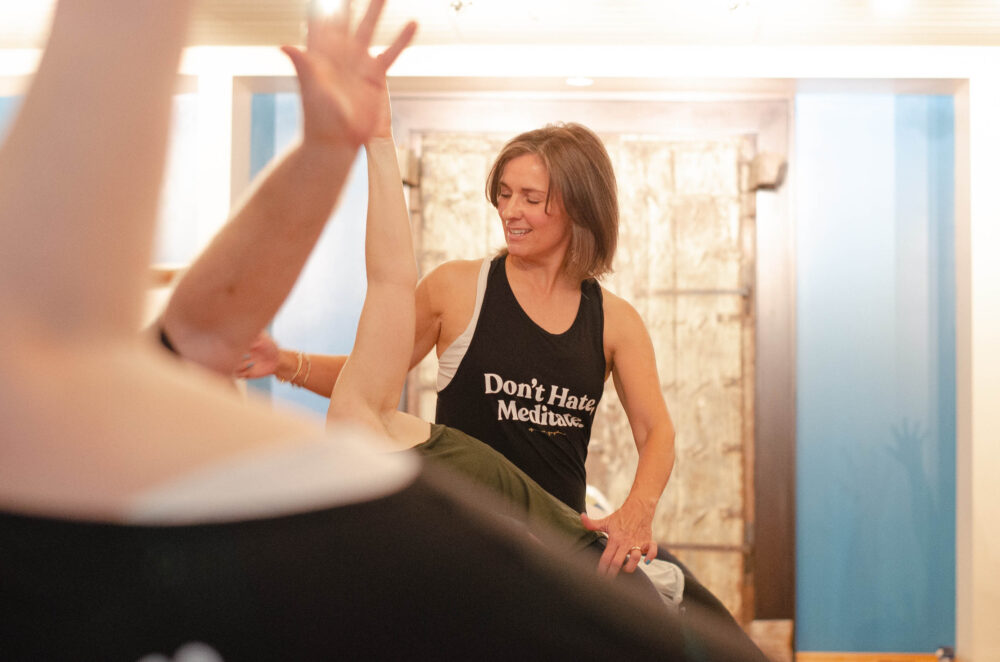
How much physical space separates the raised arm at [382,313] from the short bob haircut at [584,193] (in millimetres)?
926

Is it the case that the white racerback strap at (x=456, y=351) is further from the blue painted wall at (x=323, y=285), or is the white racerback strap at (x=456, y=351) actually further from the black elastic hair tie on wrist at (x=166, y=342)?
the blue painted wall at (x=323, y=285)

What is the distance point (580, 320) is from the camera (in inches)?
67.3

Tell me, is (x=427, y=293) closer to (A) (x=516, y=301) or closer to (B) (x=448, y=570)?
(A) (x=516, y=301)

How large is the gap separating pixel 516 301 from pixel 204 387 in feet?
5.08

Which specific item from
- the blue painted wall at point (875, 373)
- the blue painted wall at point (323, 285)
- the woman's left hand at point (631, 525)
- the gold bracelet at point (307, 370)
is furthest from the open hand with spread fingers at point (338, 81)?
the blue painted wall at point (875, 373)

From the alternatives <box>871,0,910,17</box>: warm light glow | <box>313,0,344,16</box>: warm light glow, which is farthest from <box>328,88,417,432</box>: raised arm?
<box>871,0,910,17</box>: warm light glow

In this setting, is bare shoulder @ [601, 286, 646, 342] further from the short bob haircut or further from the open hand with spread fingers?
the open hand with spread fingers

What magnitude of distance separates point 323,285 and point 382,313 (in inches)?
135

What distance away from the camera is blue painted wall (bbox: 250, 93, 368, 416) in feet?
13.4

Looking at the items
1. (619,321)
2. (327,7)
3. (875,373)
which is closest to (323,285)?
(619,321)

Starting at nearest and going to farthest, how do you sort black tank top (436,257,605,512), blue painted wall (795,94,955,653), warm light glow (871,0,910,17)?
black tank top (436,257,605,512) < warm light glow (871,0,910,17) < blue painted wall (795,94,955,653)

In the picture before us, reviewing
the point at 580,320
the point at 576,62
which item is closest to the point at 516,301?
the point at 580,320

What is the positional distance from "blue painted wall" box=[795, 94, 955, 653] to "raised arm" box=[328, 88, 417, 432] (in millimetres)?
3534

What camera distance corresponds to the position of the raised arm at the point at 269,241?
0.74 feet
